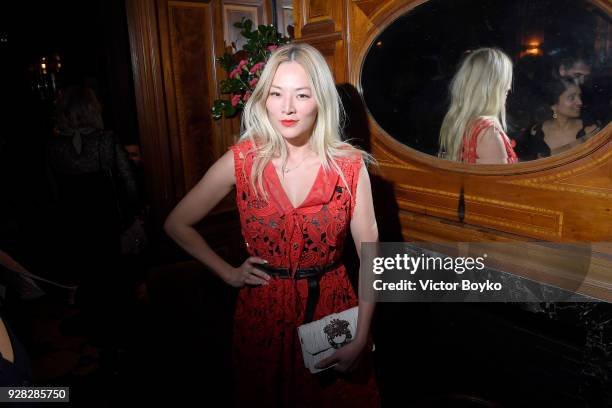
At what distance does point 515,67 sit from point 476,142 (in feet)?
1.19

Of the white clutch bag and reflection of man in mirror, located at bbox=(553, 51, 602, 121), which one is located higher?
reflection of man in mirror, located at bbox=(553, 51, 602, 121)

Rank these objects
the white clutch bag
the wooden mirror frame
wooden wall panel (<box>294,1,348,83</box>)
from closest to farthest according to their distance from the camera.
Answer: the white clutch bag → the wooden mirror frame → wooden wall panel (<box>294,1,348,83</box>)

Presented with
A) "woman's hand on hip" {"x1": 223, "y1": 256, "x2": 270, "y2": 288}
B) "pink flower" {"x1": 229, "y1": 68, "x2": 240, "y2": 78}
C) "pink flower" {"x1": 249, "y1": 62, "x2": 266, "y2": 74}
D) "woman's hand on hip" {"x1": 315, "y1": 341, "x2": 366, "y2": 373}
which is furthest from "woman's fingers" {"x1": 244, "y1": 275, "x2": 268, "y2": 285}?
"pink flower" {"x1": 229, "y1": 68, "x2": 240, "y2": 78}

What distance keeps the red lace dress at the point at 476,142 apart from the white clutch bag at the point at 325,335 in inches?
41.2

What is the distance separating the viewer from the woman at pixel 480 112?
194 centimetres

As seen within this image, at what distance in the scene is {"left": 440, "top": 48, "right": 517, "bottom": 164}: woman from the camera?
6.37 feet

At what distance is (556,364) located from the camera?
6.33 ft

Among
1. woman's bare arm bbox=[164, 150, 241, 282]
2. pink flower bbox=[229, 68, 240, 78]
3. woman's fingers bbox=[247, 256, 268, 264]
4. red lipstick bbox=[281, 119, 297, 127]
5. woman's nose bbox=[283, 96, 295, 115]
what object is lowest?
woman's fingers bbox=[247, 256, 268, 264]

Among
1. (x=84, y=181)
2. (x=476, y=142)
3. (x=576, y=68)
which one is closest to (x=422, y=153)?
(x=476, y=142)

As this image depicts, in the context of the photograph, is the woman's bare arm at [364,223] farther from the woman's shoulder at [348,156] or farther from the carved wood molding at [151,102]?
the carved wood molding at [151,102]

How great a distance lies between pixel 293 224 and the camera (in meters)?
1.54

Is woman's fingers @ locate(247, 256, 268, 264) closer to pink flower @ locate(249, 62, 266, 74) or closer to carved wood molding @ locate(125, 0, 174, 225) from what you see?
pink flower @ locate(249, 62, 266, 74)

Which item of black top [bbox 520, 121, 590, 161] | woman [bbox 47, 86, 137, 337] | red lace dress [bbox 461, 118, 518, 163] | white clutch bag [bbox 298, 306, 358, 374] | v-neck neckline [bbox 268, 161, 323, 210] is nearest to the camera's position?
white clutch bag [bbox 298, 306, 358, 374]

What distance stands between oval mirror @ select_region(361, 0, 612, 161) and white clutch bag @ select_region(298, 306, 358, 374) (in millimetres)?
1088
